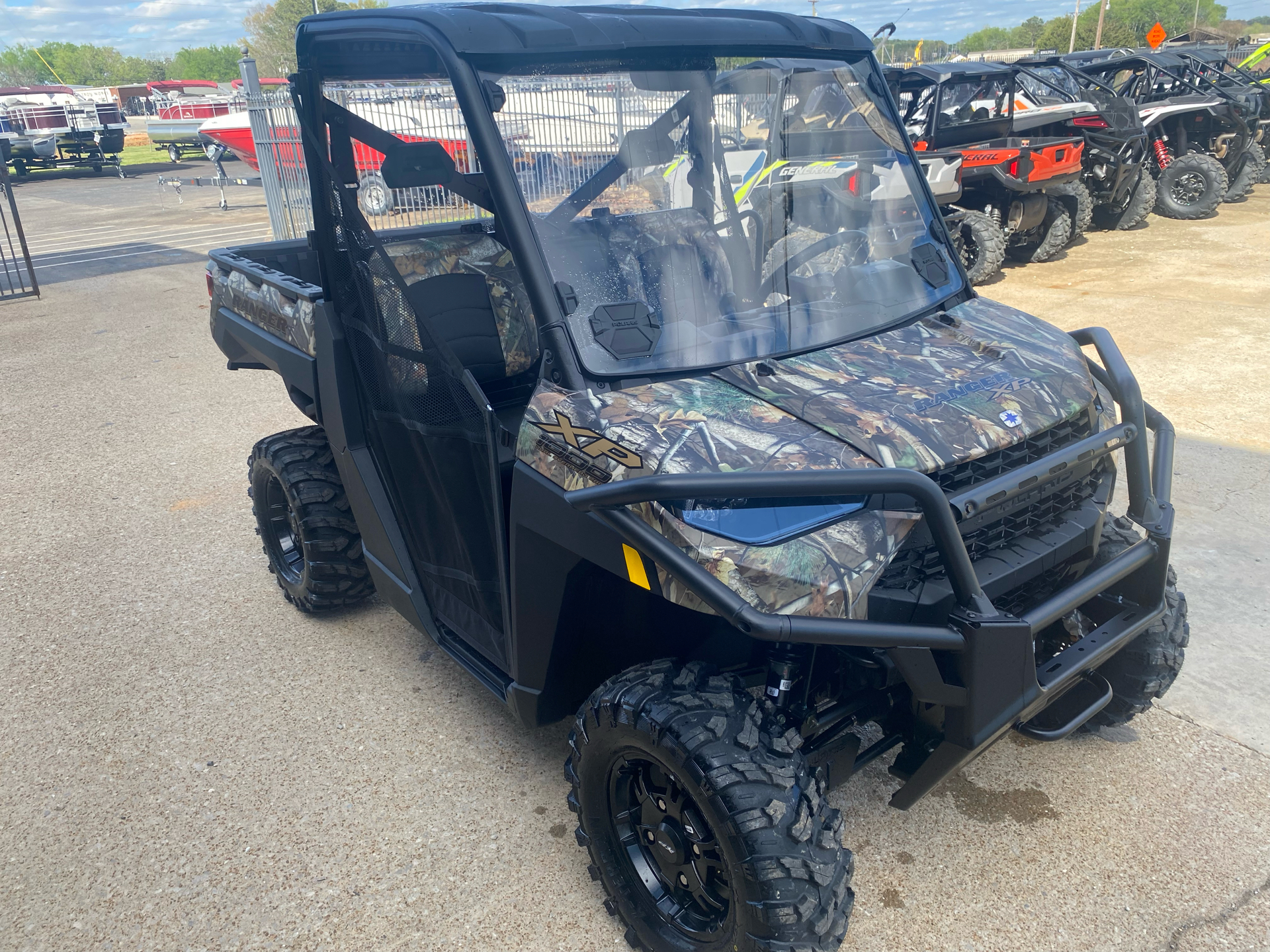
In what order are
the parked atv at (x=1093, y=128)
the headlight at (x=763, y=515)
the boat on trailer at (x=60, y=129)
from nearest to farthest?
the headlight at (x=763, y=515), the parked atv at (x=1093, y=128), the boat on trailer at (x=60, y=129)

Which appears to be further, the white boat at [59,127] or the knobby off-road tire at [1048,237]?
the white boat at [59,127]

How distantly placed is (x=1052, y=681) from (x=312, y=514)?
106 inches

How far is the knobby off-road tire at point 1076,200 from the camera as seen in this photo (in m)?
10.2

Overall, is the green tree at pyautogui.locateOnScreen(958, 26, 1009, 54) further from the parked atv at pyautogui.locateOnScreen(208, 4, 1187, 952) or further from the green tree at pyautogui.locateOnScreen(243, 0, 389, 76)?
the parked atv at pyautogui.locateOnScreen(208, 4, 1187, 952)

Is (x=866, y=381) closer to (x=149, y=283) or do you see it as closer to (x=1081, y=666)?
(x=1081, y=666)

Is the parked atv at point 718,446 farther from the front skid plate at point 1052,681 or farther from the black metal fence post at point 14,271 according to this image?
the black metal fence post at point 14,271

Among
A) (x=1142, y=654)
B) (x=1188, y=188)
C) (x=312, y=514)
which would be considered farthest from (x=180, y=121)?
(x=1142, y=654)

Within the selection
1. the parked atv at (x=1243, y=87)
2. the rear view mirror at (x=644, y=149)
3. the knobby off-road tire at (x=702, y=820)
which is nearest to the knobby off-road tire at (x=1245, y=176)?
the parked atv at (x=1243, y=87)

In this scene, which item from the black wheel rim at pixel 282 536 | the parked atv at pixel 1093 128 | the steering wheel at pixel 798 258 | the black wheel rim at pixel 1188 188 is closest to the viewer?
the steering wheel at pixel 798 258

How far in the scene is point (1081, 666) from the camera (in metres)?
2.16

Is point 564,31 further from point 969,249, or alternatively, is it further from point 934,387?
point 969,249

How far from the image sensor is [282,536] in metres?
4.11

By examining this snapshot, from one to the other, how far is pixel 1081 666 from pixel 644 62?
182 cm

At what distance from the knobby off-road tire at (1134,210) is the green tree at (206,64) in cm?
12855
